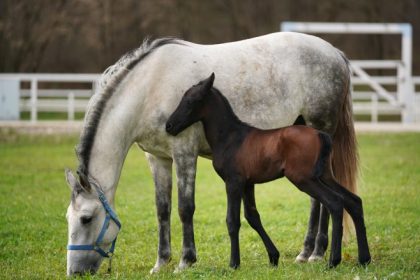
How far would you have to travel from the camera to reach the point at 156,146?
720 centimetres

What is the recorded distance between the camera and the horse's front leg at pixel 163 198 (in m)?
7.52

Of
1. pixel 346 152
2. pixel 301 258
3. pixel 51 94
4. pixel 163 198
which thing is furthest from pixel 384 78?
pixel 163 198

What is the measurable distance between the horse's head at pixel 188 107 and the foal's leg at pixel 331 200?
1.11 m

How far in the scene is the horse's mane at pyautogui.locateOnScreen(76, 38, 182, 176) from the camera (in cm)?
696

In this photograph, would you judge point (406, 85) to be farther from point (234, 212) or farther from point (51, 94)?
point (234, 212)

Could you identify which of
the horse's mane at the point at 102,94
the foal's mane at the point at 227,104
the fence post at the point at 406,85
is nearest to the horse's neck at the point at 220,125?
the foal's mane at the point at 227,104

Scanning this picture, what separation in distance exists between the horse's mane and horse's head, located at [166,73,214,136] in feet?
2.10

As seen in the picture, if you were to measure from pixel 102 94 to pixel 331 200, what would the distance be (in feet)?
7.34

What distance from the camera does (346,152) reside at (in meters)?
8.12

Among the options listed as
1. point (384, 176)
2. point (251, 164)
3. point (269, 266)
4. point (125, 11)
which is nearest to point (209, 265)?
point (269, 266)

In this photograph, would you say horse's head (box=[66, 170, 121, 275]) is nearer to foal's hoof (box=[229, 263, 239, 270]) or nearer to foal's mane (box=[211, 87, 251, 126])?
foal's hoof (box=[229, 263, 239, 270])

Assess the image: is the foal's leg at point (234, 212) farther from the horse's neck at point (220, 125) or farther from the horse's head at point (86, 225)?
the horse's head at point (86, 225)

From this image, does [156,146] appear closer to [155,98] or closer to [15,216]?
[155,98]

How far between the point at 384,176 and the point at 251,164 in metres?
A: 7.64
